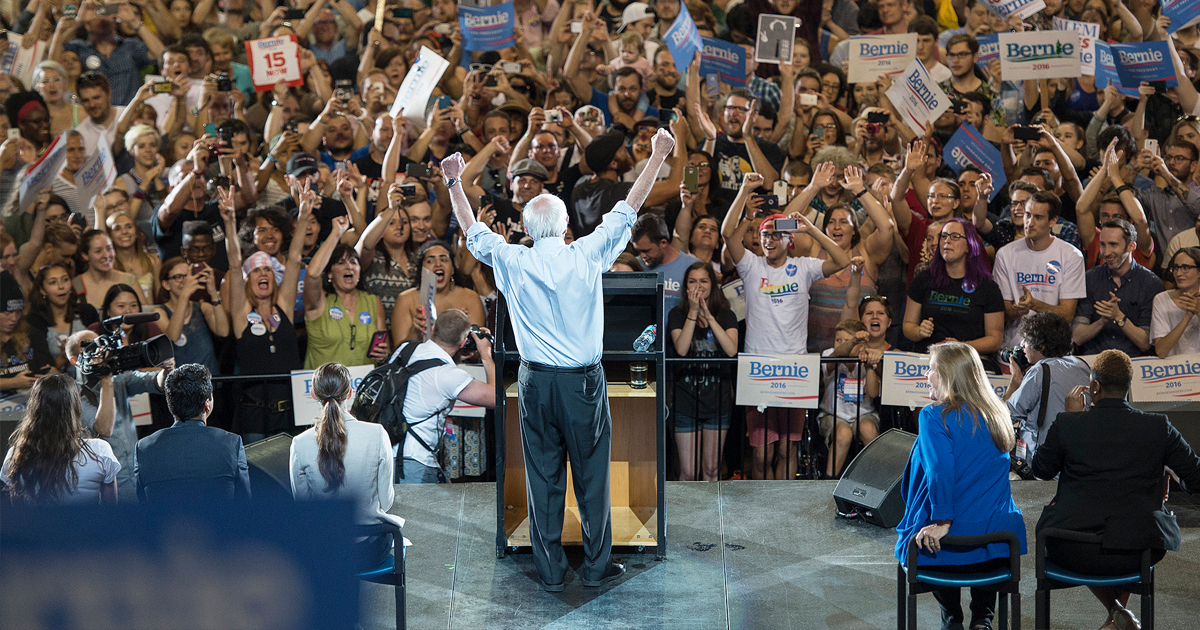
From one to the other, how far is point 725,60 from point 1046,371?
4.45m

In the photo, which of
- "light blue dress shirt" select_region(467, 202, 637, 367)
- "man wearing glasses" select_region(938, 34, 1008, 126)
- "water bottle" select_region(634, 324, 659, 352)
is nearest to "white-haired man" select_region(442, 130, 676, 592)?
"light blue dress shirt" select_region(467, 202, 637, 367)

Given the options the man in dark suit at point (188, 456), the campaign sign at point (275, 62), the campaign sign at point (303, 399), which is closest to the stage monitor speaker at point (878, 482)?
the campaign sign at point (303, 399)

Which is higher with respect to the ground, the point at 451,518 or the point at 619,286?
the point at 619,286

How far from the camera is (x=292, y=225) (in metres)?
7.87

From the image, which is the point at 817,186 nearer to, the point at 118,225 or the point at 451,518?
the point at 451,518

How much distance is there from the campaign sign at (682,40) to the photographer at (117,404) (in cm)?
477

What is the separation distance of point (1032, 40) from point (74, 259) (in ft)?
25.0

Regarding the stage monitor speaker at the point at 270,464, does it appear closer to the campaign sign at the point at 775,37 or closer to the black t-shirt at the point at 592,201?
the black t-shirt at the point at 592,201

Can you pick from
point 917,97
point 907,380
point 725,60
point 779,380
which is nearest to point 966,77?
point 917,97

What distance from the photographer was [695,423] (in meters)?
7.26

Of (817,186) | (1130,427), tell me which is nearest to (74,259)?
(817,186)

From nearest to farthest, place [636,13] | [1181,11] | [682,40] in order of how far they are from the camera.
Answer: [682,40]
[1181,11]
[636,13]

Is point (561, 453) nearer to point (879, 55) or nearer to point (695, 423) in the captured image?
point (695, 423)

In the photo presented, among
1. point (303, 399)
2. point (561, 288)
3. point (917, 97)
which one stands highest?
point (917, 97)
